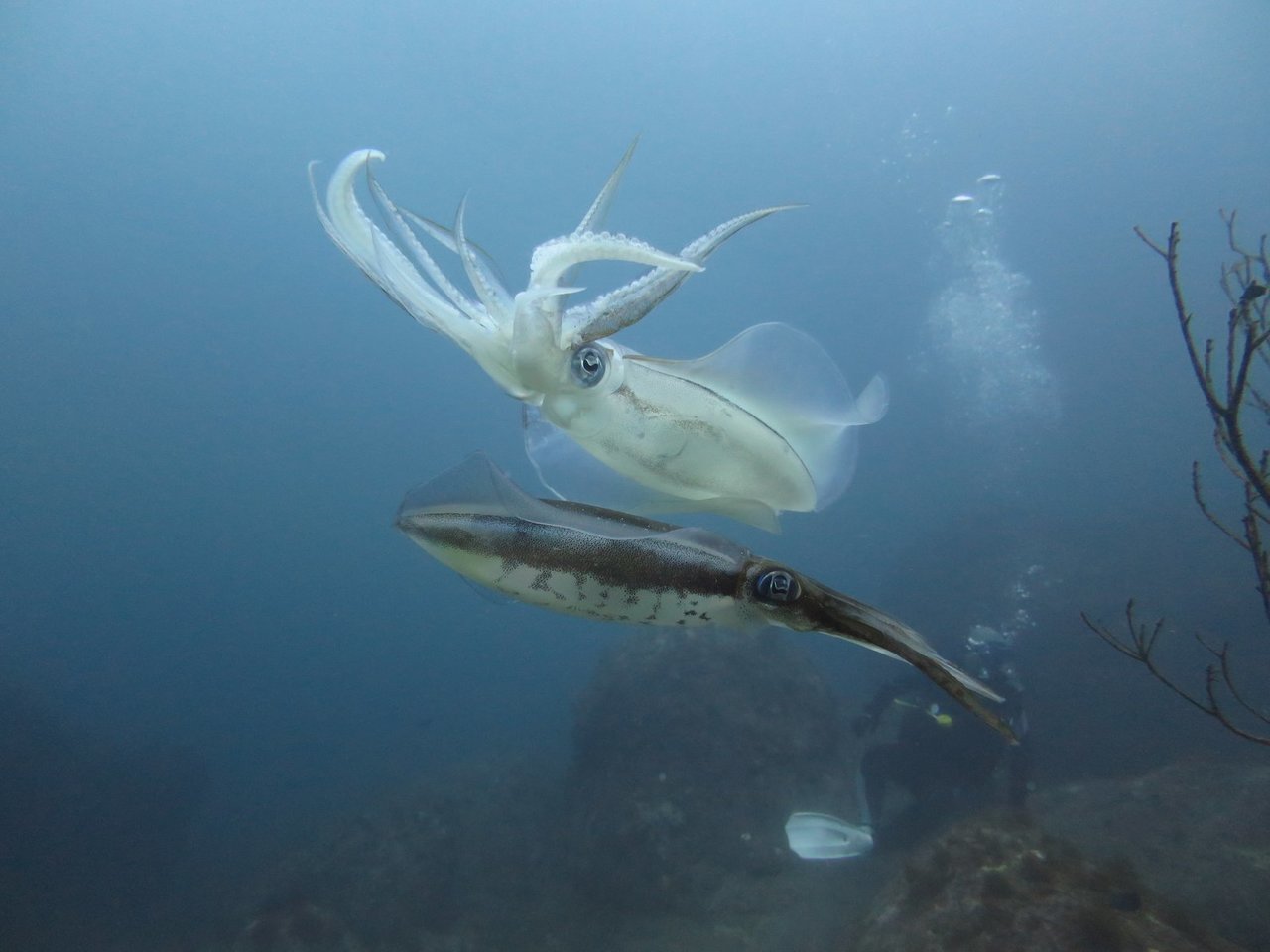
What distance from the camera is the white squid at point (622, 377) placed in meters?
1.69

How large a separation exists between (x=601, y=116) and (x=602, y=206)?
54113mm

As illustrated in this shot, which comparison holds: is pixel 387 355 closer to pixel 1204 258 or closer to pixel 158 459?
pixel 158 459

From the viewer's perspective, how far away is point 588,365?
179cm

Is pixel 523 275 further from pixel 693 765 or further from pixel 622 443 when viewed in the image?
pixel 622 443

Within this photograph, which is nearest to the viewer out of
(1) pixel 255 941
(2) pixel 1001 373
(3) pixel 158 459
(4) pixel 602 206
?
(4) pixel 602 206

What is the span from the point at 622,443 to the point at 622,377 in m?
0.20

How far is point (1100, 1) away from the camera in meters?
41.1

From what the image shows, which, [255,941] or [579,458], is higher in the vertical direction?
[579,458]

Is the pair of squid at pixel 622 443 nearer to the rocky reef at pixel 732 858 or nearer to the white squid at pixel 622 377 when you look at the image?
the white squid at pixel 622 377

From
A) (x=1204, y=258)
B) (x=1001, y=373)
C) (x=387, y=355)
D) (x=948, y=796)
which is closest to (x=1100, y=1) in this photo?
(x=1204, y=258)

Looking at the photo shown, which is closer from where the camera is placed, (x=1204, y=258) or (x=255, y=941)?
(x=255, y=941)

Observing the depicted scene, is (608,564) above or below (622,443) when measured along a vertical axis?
below

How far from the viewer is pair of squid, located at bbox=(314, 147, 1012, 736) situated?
142 centimetres

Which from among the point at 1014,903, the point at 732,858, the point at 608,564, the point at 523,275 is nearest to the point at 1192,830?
the point at 1014,903
